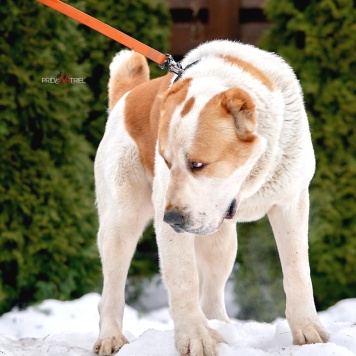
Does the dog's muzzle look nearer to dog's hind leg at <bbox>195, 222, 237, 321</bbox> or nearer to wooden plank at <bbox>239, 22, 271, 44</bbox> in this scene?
dog's hind leg at <bbox>195, 222, 237, 321</bbox>

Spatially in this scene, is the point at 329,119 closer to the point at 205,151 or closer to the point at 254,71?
the point at 254,71

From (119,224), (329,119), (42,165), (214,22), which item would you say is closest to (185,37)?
(214,22)

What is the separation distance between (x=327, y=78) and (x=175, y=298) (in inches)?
114

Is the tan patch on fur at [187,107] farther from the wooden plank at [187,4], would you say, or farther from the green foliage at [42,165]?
the wooden plank at [187,4]

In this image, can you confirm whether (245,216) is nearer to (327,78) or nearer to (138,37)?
(327,78)

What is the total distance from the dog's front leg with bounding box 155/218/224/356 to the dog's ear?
52 centimetres

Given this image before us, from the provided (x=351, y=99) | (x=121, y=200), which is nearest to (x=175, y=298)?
(x=121, y=200)

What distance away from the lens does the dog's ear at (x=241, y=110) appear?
287 centimetres

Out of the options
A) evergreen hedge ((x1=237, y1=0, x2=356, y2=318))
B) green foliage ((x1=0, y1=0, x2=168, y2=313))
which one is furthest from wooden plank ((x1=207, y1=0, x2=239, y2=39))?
green foliage ((x1=0, y1=0, x2=168, y2=313))

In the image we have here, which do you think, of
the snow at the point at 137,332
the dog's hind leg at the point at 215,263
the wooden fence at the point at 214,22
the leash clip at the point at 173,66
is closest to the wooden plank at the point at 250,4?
the wooden fence at the point at 214,22

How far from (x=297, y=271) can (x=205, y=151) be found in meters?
0.82

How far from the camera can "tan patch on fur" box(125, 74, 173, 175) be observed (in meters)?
3.60

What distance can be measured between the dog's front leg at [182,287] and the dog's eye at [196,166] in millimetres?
427

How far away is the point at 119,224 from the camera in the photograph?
370cm
